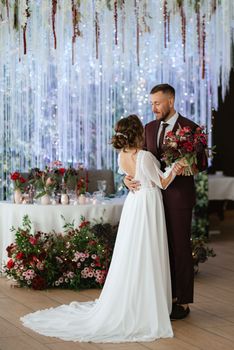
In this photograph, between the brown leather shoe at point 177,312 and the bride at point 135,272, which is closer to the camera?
the bride at point 135,272

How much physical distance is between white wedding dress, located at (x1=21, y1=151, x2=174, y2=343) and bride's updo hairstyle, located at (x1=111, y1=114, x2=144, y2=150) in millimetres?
91

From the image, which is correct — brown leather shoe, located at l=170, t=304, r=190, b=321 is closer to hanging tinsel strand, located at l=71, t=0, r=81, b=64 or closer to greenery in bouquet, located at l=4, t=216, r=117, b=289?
greenery in bouquet, located at l=4, t=216, r=117, b=289

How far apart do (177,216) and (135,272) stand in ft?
1.96

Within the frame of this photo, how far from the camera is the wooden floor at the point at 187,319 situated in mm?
5242

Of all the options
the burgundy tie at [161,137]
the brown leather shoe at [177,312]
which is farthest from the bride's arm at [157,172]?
the brown leather shoe at [177,312]

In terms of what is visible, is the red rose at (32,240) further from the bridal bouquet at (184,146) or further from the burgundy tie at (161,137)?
the bridal bouquet at (184,146)

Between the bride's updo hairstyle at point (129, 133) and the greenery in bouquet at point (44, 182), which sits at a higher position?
the bride's updo hairstyle at point (129, 133)

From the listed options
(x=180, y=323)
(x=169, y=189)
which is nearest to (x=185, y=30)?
(x=169, y=189)

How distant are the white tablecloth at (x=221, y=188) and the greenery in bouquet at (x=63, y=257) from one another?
3.92 metres

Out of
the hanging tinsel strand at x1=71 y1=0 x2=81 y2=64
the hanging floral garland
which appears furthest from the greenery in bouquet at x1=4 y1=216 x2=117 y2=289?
the hanging tinsel strand at x1=71 y1=0 x2=81 y2=64

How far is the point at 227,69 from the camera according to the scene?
9773mm

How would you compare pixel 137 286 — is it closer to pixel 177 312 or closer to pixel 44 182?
pixel 177 312

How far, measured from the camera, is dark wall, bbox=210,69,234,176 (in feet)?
44.9

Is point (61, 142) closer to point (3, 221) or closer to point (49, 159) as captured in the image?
point (49, 159)
